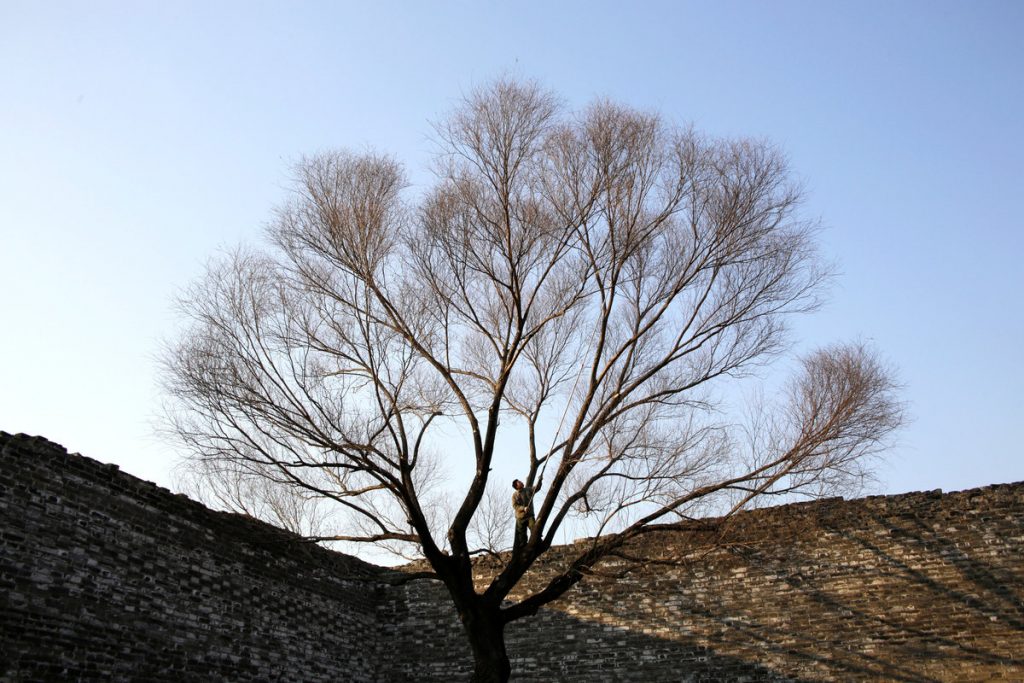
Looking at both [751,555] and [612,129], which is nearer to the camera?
[612,129]

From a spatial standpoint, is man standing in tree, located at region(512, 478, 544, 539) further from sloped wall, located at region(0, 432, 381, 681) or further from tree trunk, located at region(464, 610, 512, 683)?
sloped wall, located at region(0, 432, 381, 681)

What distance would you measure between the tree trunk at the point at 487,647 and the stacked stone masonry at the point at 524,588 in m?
2.06

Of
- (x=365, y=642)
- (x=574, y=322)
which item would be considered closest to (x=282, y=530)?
(x=365, y=642)

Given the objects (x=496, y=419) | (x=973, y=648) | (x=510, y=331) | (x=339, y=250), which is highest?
(x=339, y=250)

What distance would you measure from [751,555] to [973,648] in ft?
8.96

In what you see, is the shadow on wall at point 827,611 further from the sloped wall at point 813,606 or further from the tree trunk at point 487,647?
the tree trunk at point 487,647

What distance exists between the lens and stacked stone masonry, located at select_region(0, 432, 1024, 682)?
877 centimetres

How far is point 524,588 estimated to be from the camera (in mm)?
13367

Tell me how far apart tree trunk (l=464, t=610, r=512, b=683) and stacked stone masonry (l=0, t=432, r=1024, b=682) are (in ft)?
6.77

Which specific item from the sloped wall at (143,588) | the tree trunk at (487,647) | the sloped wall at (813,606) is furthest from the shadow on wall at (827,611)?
the sloped wall at (143,588)

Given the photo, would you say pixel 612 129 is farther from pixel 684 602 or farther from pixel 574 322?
pixel 684 602

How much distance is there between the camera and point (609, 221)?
35.1 feet

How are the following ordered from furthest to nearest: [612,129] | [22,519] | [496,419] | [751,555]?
[751,555]
[612,129]
[496,419]
[22,519]

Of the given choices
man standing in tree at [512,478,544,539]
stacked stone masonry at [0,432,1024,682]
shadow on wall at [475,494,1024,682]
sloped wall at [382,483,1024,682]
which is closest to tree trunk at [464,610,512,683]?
man standing in tree at [512,478,544,539]
